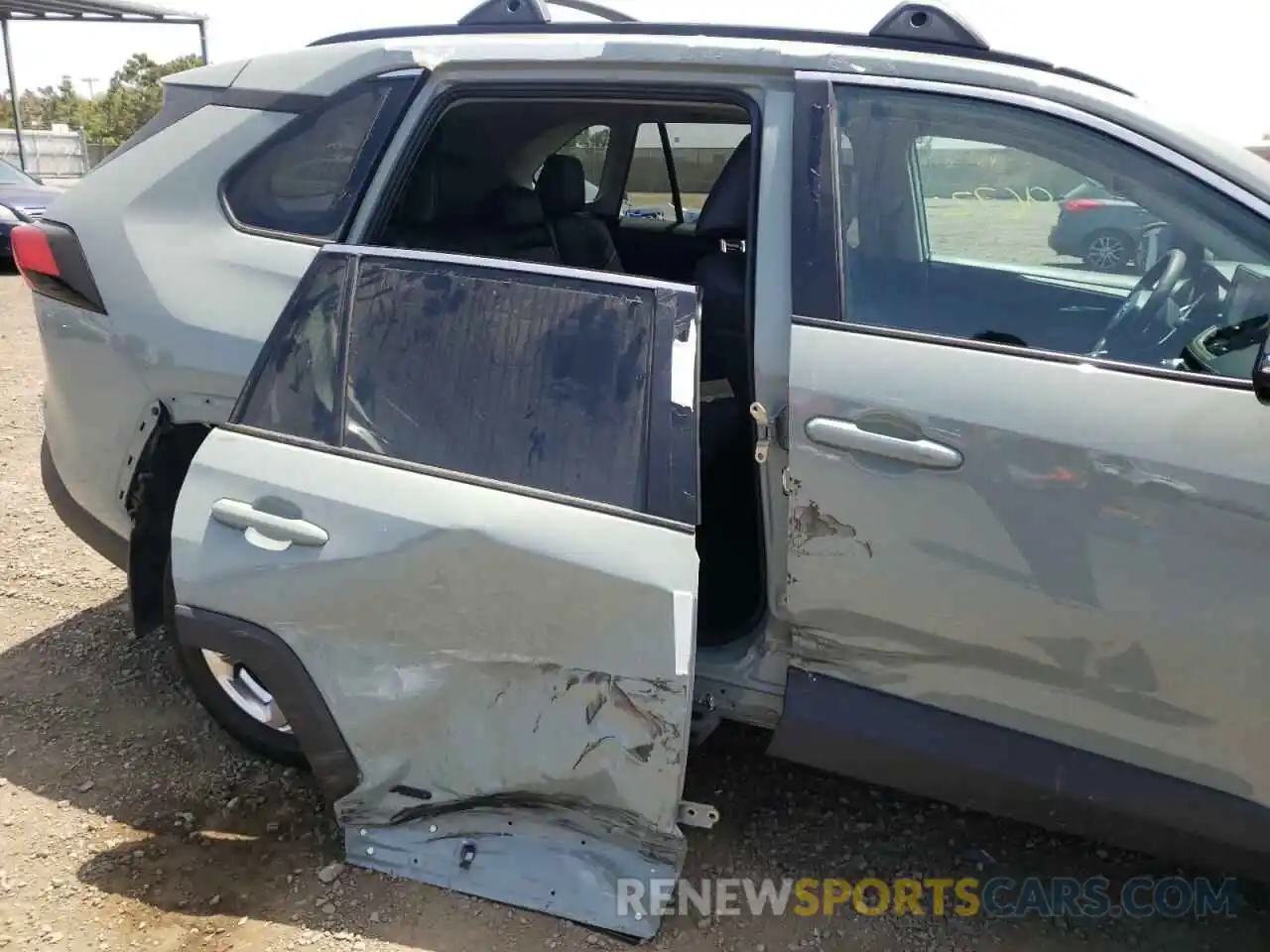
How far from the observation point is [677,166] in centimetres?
405

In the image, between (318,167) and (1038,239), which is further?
(318,167)

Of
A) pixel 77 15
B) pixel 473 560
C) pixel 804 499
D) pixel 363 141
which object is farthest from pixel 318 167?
pixel 77 15

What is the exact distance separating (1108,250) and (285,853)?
7.71ft

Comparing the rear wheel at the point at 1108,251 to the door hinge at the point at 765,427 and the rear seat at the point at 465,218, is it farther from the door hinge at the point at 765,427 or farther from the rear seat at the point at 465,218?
the rear seat at the point at 465,218

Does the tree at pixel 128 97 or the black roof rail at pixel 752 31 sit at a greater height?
the black roof rail at pixel 752 31

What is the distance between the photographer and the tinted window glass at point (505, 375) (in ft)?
6.39

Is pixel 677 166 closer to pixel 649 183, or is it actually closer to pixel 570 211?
pixel 649 183

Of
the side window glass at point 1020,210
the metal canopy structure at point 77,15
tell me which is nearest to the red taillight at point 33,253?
the side window glass at point 1020,210

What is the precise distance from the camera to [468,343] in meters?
2.06

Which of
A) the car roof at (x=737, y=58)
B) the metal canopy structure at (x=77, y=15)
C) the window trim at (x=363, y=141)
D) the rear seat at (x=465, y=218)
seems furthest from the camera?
the metal canopy structure at (x=77, y=15)

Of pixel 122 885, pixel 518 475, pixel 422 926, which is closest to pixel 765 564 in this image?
pixel 518 475

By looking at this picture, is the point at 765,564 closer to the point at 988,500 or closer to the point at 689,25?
the point at 988,500

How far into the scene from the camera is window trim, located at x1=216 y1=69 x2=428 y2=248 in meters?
2.49

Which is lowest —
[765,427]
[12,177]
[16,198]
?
[16,198]
